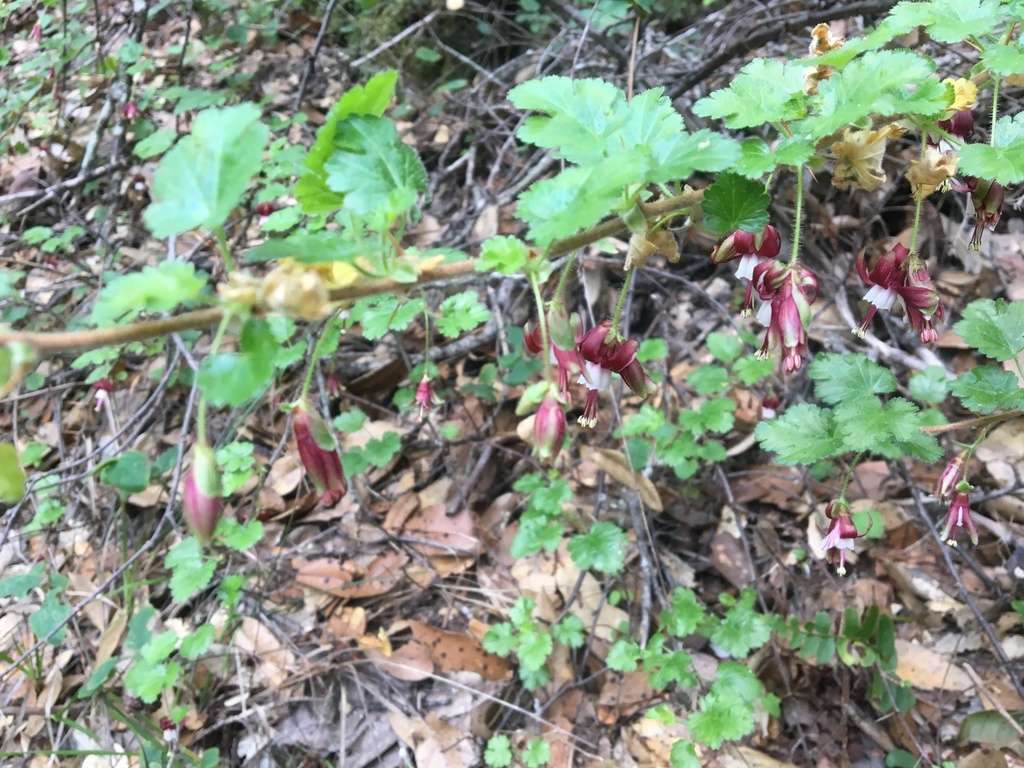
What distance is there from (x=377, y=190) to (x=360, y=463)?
1563mm

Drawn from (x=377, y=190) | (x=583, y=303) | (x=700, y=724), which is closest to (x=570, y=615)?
(x=700, y=724)

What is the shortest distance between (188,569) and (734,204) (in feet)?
6.66

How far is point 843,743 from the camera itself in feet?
6.18

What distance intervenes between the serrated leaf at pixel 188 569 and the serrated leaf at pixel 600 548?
1.16 metres

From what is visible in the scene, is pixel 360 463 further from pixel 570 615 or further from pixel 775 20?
pixel 775 20

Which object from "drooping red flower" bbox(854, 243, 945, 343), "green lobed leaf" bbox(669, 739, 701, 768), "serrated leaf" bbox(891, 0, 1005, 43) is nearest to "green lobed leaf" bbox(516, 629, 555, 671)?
"green lobed leaf" bbox(669, 739, 701, 768)

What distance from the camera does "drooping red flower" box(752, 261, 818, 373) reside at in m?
1.00

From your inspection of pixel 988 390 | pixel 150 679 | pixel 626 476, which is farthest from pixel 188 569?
pixel 988 390

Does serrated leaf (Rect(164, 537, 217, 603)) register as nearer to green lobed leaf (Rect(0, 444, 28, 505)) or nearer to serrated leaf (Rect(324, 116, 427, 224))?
green lobed leaf (Rect(0, 444, 28, 505))

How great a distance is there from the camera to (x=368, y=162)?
901 mm

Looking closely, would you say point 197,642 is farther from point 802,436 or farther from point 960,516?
point 960,516

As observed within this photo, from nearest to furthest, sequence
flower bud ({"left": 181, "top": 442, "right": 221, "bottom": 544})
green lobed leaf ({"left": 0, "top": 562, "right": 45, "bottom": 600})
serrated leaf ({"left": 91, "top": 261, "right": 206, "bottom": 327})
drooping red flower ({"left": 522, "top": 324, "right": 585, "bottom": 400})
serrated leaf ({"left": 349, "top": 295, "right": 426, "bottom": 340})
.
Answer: serrated leaf ({"left": 91, "top": 261, "right": 206, "bottom": 327}) < flower bud ({"left": 181, "top": 442, "right": 221, "bottom": 544}) < drooping red flower ({"left": 522, "top": 324, "right": 585, "bottom": 400}) < serrated leaf ({"left": 349, "top": 295, "right": 426, "bottom": 340}) < green lobed leaf ({"left": 0, "top": 562, "right": 45, "bottom": 600})

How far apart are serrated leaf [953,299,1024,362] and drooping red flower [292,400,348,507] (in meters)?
1.26

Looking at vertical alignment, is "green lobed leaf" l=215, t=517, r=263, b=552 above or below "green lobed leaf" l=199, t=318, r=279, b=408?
below
